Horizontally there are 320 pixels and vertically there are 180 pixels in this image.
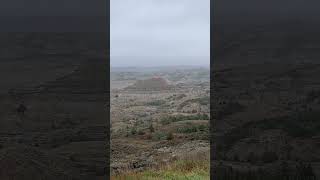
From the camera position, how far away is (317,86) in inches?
236

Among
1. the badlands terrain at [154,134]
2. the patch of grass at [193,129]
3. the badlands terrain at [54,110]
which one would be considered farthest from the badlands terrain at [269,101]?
the patch of grass at [193,129]

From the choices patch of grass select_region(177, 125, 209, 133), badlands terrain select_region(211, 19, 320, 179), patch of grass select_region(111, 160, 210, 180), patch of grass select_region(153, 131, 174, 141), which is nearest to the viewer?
badlands terrain select_region(211, 19, 320, 179)

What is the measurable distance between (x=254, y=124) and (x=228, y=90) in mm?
569

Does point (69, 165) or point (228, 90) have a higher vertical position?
point (228, 90)

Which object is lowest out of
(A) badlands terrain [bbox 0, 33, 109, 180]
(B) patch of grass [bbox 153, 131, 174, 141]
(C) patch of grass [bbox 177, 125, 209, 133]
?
(B) patch of grass [bbox 153, 131, 174, 141]

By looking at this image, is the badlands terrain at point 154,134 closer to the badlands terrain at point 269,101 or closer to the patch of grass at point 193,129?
the patch of grass at point 193,129

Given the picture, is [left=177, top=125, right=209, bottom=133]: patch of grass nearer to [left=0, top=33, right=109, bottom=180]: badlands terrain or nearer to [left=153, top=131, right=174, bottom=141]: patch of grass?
[left=153, top=131, right=174, bottom=141]: patch of grass

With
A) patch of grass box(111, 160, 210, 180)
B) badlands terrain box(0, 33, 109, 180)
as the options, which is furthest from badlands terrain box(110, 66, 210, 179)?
badlands terrain box(0, 33, 109, 180)

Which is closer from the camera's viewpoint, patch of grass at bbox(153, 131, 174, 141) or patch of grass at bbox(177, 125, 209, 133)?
patch of grass at bbox(153, 131, 174, 141)

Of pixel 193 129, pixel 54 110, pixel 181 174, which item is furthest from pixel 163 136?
pixel 54 110

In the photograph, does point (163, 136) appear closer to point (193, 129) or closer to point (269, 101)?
point (193, 129)

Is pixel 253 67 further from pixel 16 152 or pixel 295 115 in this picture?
pixel 16 152

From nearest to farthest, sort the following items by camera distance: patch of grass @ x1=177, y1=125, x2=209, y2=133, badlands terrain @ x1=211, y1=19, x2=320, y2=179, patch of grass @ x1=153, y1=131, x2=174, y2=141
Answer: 1. badlands terrain @ x1=211, y1=19, x2=320, y2=179
2. patch of grass @ x1=153, y1=131, x2=174, y2=141
3. patch of grass @ x1=177, y1=125, x2=209, y2=133

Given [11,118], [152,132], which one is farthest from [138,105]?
[11,118]
